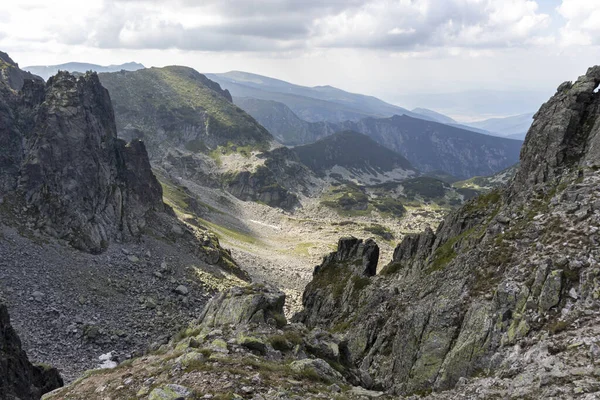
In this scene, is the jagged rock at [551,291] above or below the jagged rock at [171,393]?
above

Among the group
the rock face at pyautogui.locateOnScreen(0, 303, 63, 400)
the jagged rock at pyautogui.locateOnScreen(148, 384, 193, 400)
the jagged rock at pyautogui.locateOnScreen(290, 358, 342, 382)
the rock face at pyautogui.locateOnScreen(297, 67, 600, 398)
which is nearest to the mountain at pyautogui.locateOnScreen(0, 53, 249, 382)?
the rock face at pyautogui.locateOnScreen(0, 303, 63, 400)

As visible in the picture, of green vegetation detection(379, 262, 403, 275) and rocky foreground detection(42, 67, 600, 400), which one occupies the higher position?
rocky foreground detection(42, 67, 600, 400)

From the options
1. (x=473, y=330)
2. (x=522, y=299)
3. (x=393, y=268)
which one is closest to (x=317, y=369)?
(x=473, y=330)

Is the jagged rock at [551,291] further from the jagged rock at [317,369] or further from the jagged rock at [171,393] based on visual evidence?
the jagged rock at [171,393]

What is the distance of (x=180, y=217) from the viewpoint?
12619 centimetres

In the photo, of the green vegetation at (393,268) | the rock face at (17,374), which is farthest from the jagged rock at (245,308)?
the green vegetation at (393,268)

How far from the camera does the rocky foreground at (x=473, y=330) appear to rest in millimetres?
19578

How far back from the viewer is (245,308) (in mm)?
34250

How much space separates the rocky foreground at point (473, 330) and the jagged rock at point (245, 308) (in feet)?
0.43

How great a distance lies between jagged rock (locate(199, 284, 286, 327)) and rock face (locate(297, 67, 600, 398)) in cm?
703

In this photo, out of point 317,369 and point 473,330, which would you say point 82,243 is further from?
point 473,330

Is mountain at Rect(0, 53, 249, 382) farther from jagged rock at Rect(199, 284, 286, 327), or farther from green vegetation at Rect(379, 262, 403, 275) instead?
green vegetation at Rect(379, 262, 403, 275)

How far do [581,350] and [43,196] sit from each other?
88.5 m

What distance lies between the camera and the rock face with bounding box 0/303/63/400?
31312 millimetres
